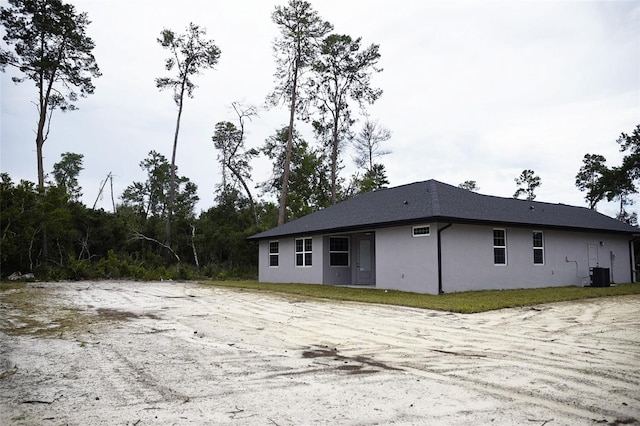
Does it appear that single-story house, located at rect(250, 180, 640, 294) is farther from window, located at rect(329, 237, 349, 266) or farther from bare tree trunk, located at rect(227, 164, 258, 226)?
bare tree trunk, located at rect(227, 164, 258, 226)

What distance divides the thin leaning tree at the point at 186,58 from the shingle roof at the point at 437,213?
14.4 meters

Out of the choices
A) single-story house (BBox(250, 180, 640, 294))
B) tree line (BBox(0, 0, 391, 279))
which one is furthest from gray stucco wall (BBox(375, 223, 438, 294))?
tree line (BBox(0, 0, 391, 279))

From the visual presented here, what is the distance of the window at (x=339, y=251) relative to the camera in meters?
19.9

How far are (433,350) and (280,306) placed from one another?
6.04 meters

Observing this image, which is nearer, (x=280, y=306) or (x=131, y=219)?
(x=280, y=306)

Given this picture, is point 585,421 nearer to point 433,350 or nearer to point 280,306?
point 433,350

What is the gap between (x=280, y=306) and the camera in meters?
11.5

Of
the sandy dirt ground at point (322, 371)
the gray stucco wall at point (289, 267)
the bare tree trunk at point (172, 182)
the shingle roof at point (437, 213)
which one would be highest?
the bare tree trunk at point (172, 182)

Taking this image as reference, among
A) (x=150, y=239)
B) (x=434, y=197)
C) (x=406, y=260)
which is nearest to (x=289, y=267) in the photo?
(x=406, y=260)

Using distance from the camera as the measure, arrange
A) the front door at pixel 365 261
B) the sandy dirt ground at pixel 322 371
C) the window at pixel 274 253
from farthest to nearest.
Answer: the window at pixel 274 253
the front door at pixel 365 261
the sandy dirt ground at pixel 322 371

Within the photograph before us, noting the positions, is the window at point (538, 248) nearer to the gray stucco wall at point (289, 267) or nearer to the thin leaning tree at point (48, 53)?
the gray stucco wall at point (289, 267)

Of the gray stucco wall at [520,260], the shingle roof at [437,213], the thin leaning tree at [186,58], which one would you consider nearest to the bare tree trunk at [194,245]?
the thin leaning tree at [186,58]

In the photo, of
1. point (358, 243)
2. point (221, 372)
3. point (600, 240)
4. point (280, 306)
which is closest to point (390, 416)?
Result: point (221, 372)

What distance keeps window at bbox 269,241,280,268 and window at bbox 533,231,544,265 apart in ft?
37.4
